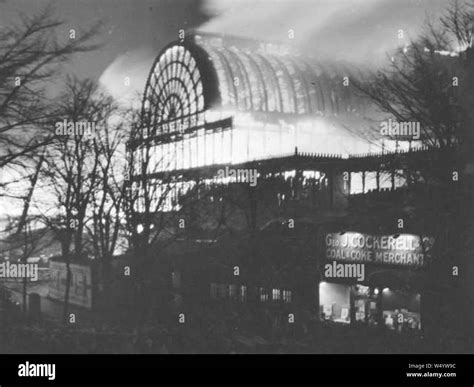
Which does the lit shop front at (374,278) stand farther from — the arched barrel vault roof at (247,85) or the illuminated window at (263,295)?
the arched barrel vault roof at (247,85)

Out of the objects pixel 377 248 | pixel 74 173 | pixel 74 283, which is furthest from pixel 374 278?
pixel 74 173

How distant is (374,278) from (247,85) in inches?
122

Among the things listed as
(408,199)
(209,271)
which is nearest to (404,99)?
(408,199)

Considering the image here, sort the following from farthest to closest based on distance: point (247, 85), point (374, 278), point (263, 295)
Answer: point (247, 85)
point (263, 295)
point (374, 278)

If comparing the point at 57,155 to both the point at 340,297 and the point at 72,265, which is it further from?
the point at 340,297

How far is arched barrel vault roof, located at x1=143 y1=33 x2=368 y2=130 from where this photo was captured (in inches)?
290

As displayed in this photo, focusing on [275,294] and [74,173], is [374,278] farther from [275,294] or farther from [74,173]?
[74,173]

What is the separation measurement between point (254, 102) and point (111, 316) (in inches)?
128

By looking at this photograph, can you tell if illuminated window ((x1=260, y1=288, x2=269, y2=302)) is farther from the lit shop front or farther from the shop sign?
the shop sign

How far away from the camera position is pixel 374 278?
651cm

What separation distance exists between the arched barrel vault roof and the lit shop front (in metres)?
1.75

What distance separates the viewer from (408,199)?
6.56 m

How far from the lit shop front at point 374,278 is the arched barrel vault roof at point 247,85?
1746mm

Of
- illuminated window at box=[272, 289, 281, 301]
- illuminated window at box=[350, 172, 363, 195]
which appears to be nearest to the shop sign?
illuminated window at box=[350, 172, 363, 195]
